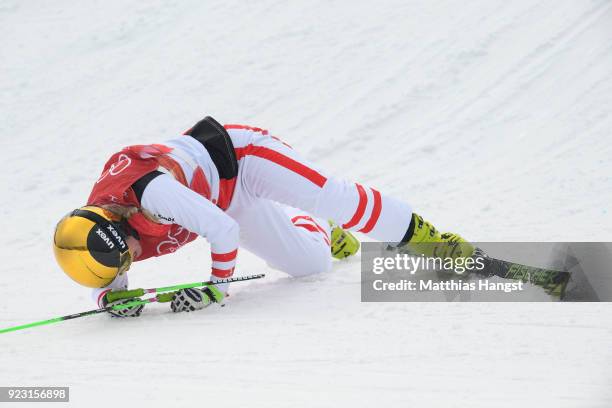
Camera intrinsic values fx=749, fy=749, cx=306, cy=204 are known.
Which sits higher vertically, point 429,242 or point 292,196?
point 292,196

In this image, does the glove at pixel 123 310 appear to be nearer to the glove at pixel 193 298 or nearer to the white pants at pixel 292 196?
the glove at pixel 193 298

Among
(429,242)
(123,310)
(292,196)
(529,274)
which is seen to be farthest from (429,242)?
(123,310)

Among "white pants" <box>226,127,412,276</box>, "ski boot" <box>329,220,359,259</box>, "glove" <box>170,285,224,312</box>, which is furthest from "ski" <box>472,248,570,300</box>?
"glove" <box>170,285,224,312</box>

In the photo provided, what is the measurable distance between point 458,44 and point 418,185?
204 cm

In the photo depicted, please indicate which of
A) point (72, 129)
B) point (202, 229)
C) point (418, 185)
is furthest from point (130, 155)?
point (72, 129)

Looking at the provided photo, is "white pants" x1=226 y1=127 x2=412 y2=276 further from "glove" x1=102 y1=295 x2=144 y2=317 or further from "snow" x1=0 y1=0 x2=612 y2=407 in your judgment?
"glove" x1=102 y1=295 x2=144 y2=317

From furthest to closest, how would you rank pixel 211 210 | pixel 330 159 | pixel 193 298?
1. pixel 330 159
2. pixel 193 298
3. pixel 211 210

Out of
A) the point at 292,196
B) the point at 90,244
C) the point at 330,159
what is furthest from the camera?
the point at 330,159

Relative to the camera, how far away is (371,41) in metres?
6.66

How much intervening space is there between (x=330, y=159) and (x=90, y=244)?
9.53 feet

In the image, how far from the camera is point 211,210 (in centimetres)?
282

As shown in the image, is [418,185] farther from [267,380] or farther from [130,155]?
[267,380]

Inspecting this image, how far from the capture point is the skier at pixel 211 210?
2789 millimetres

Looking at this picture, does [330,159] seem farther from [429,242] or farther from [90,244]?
[90,244]
